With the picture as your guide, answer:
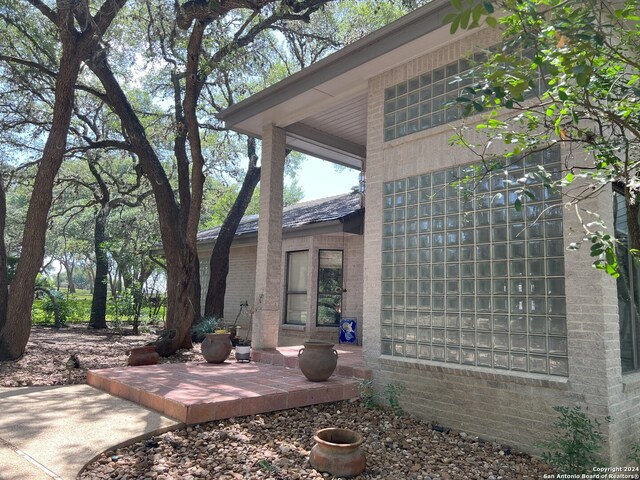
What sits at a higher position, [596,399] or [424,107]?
[424,107]

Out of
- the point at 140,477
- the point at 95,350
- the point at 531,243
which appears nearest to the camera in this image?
the point at 140,477

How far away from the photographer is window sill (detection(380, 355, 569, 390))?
438 cm

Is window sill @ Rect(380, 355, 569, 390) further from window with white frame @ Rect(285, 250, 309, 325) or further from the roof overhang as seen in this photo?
window with white frame @ Rect(285, 250, 309, 325)

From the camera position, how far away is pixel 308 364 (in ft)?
19.5

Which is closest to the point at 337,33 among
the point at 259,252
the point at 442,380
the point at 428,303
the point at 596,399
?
the point at 259,252

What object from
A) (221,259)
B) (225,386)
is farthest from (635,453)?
(221,259)

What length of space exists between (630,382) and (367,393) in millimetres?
2845

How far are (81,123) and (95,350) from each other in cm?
896

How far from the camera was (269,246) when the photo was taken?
8242 millimetres

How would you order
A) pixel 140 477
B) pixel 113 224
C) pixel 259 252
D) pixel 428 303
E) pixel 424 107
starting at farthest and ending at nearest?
pixel 113 224 → pixel 259 252 → pixel 424 107 → pixel 428 303 → pixel 140 477

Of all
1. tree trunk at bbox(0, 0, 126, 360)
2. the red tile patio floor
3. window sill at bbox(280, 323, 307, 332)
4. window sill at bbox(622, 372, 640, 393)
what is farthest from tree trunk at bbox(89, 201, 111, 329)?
window sill at bbox(622, 372, 640, 393)

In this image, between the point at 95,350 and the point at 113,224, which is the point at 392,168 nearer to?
the point at 95,350

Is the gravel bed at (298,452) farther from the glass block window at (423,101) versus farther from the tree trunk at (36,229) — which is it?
the tree trunk at (36,229)

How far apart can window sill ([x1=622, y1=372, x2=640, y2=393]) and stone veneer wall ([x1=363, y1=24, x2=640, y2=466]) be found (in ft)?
0.04
